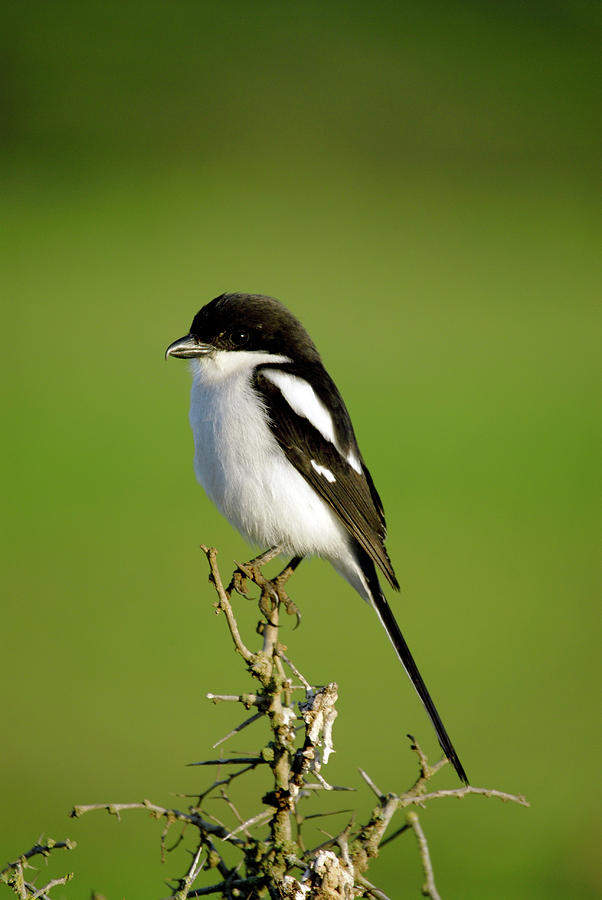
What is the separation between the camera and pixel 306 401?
134 inches

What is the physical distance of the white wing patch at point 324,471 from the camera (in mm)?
3357

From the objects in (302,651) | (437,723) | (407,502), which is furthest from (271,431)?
(407,502)

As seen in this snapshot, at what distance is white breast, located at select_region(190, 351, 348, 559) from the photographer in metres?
3.29

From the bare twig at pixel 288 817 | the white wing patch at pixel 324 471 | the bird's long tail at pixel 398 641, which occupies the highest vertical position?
the white wing patch at pixel 324 471

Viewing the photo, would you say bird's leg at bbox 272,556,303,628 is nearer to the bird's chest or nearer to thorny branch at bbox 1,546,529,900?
the bird's chest

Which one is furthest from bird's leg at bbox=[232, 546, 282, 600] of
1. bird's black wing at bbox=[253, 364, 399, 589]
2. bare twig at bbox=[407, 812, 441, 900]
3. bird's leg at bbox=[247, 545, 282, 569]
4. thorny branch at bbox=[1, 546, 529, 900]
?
bare twig at bbox=[407, 812, 441, 900]

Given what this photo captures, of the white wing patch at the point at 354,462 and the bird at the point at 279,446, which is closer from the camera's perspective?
the bird at the point at 279,446

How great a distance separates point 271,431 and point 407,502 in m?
8.11

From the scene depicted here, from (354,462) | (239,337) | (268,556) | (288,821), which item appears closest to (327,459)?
(354,462)

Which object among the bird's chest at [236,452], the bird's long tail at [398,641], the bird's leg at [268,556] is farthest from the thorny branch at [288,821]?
the bird's leg at [268,556]

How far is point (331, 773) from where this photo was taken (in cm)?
617

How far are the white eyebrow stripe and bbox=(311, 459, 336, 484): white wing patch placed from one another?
0.34ft

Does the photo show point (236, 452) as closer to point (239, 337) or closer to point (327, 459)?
point (327, 459)

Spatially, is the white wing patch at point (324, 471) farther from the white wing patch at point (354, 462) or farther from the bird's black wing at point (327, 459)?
the white wing patch at point (354, 462)
